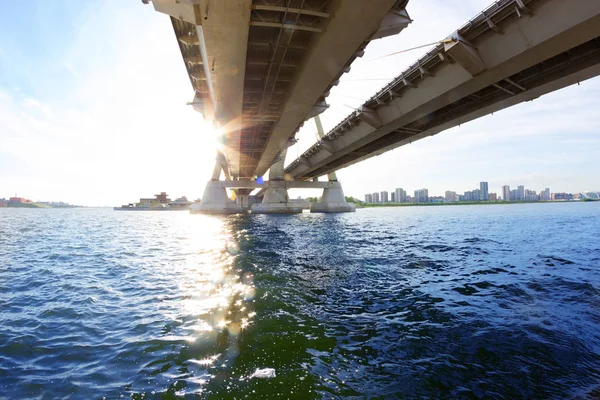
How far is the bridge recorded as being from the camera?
1132 centimetres

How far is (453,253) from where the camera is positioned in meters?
16.0

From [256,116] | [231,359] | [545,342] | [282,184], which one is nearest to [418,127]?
[256,116]

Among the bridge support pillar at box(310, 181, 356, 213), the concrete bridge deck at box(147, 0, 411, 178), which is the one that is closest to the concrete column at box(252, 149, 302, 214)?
the bridge support pillar at box(310, 181, 356, 213)

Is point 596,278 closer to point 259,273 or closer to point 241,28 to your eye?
point 259,273

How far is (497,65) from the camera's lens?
46.8ft

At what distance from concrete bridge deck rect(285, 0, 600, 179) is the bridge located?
0.15 feet

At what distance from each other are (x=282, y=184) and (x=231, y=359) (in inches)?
2682

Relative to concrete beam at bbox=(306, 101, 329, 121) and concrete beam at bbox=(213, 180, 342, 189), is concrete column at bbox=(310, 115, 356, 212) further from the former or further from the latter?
concrete beam at bbox=(306, 101, 329, 121)

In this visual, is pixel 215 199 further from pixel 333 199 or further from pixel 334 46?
pixel 334 46

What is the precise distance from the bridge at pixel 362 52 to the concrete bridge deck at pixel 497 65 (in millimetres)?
47

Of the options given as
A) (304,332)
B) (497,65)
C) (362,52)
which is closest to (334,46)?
(362,52)

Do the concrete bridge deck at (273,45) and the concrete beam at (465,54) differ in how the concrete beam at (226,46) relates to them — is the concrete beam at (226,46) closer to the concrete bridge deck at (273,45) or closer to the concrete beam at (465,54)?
the concrete bridge deck at (273,45)

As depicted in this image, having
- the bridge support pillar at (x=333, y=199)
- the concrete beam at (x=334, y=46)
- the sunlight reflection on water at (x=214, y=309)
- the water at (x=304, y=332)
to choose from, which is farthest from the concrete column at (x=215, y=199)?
the water at (x=304, y=332)

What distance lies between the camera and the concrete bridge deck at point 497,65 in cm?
1170
